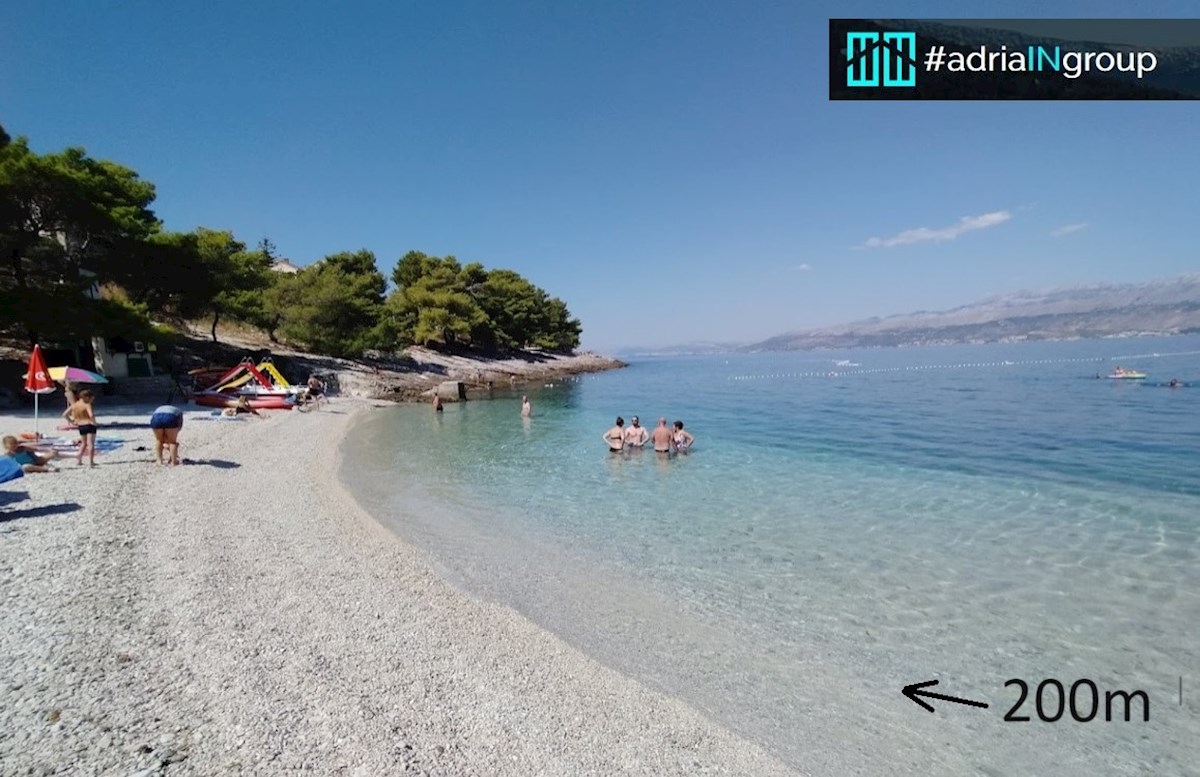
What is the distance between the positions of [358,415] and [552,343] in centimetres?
5416

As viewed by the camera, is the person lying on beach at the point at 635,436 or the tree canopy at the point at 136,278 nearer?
the person lying on beach at the point at 635,436

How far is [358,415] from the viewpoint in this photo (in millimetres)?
25891

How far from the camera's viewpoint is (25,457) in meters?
10.3

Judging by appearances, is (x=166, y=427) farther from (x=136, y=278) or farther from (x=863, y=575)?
(x=136, y=278)

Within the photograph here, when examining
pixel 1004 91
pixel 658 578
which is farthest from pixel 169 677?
pixel 1004 91

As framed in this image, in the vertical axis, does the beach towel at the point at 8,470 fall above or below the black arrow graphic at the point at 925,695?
above

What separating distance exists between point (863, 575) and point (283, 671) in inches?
275

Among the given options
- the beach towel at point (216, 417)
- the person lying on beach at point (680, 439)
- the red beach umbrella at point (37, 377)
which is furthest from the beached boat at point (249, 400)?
the person lying on beach at point (680, 439)

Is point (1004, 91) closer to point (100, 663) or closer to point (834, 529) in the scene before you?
point (834, 529)

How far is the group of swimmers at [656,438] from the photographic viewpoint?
1616 centimetres

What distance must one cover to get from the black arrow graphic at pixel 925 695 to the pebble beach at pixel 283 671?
1.77m

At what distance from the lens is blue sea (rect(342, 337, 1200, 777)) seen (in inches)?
176

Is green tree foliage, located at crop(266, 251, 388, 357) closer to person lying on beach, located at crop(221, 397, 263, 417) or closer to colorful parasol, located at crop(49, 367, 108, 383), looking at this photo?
person lying on beach, located at crop(221, 397, 263, 417)

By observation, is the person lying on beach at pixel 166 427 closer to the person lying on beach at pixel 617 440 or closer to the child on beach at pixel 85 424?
the child on beach at pixel 85 424
